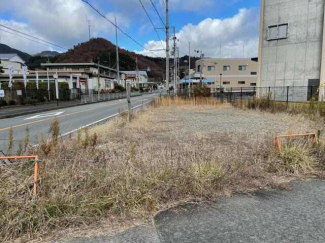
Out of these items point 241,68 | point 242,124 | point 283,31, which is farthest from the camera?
point 241,68

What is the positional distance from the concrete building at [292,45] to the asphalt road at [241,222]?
887 inches

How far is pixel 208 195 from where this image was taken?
12.5 feet

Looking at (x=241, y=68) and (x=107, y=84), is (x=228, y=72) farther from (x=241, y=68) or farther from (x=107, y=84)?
(x=107, y=84)

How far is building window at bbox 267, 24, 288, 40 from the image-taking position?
2464 cm

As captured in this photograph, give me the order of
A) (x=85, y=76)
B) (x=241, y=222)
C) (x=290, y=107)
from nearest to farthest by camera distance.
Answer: (x=241, y=222) → (x=290, y=107) → (x=85, y=76)

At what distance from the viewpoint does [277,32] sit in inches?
997

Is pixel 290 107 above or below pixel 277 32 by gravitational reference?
below

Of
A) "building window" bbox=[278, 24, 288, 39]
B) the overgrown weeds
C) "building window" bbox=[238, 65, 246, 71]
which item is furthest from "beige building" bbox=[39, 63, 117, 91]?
"building window" bbox=[238, 65, 246, 71]

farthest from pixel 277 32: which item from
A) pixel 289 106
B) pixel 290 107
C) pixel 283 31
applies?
pixel 290 107

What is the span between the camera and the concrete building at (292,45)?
889 inches

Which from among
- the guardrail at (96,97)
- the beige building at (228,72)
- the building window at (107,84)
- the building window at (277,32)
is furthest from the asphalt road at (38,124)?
the beige building at (228,72)

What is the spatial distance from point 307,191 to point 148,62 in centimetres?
15244

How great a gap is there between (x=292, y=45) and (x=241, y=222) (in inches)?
1003

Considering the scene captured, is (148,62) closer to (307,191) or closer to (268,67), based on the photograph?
(268,67)
